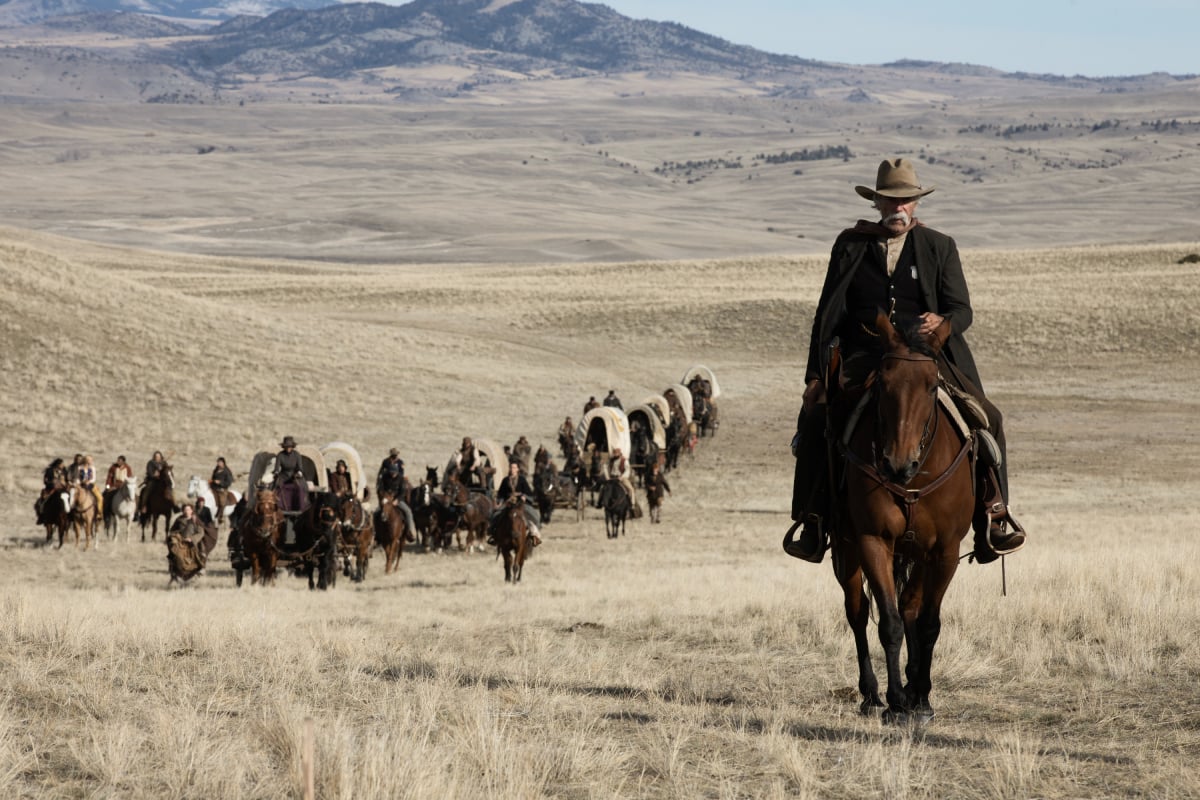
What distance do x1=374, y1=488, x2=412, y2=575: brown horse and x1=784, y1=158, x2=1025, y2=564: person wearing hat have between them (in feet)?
50.4

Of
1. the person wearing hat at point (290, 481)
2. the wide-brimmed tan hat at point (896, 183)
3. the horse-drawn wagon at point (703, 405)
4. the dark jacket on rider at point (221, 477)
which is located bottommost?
the horse-drawn wagon at point (703, 405)

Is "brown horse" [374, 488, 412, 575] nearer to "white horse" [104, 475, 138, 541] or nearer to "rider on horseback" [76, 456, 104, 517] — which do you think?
"rider on horseback" [76, 456, 104, 517]

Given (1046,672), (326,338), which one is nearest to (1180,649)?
(1046,672)

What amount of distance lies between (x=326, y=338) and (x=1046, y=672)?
4660 centimetres

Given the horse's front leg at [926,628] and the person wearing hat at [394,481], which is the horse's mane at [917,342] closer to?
the horse's front leg at [926,628]

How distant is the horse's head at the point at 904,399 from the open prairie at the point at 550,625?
1.35m

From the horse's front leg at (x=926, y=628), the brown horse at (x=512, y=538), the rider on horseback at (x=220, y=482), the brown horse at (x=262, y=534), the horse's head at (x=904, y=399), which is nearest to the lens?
the horse's head at (x=904, y=399)

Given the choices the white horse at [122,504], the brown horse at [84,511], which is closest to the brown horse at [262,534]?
the brown horse at [84,511]

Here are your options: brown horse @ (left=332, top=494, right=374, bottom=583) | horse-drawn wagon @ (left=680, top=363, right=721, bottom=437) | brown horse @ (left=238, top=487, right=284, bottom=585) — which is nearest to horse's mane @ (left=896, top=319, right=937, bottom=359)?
brown horse @ (left=238, top=487, right=284, bottom=585)

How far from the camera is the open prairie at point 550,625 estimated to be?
625 centimetres

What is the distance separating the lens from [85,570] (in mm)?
22391

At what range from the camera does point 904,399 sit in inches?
279

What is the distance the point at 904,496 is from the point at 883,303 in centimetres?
118

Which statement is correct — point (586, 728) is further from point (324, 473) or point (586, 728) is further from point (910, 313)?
point (324, 473)
